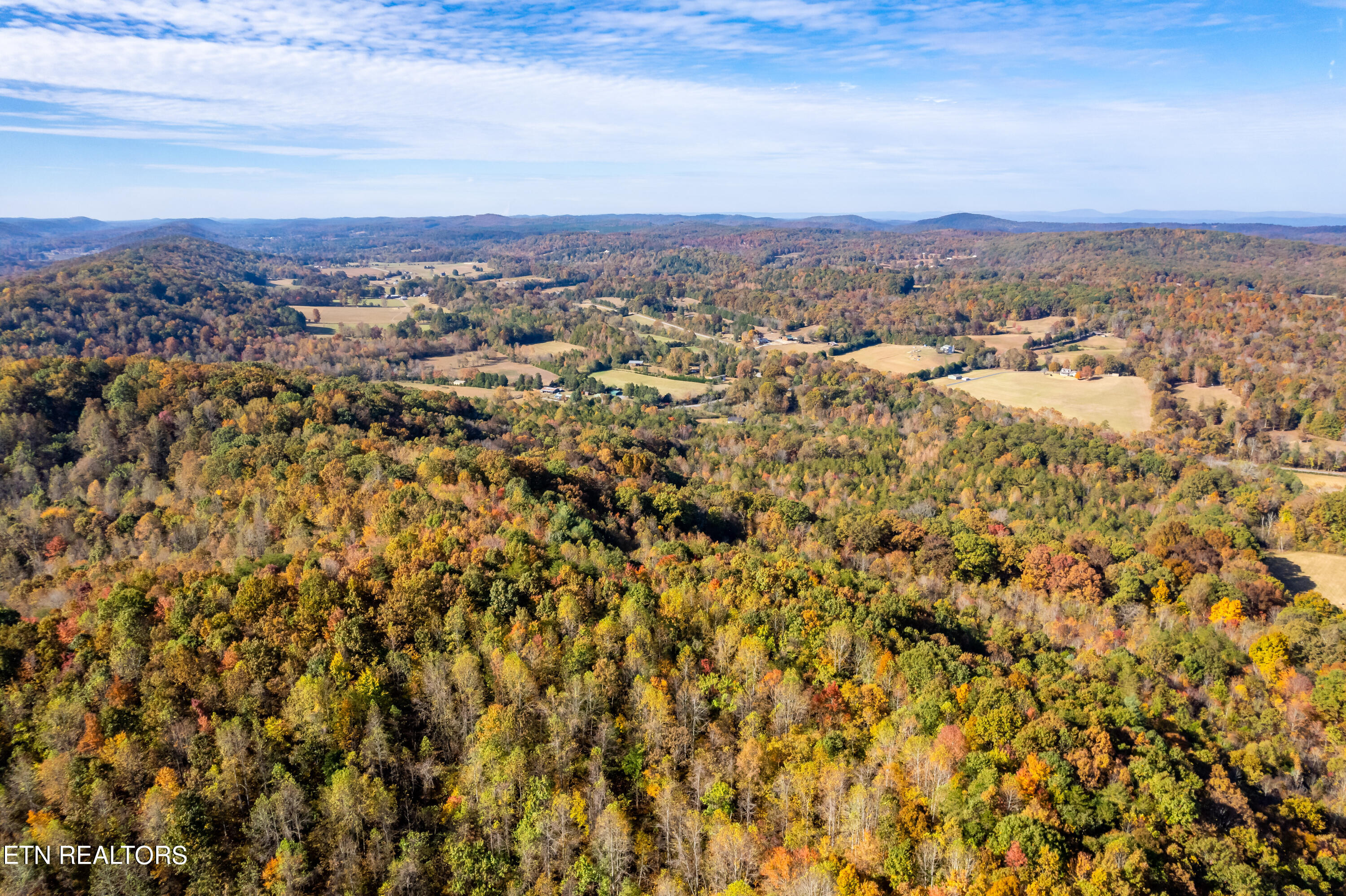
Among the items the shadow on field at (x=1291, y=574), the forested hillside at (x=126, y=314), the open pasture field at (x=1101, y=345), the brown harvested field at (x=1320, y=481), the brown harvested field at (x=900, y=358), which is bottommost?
the shadow on field at (x=1291, y=574)

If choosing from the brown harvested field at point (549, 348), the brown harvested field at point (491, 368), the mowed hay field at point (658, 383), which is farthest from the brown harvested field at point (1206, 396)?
the brown harvested field at point (549, 348)

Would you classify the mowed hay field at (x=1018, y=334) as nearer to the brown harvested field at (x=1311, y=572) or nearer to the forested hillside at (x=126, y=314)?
the brown harvested field at (x=1311, y=572)

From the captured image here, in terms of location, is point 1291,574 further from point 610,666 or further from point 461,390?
point 461,390

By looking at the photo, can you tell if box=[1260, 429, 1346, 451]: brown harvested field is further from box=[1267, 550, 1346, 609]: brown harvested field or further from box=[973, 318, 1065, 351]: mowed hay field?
box=[973, 318, 1065, 351]: mowed hay field

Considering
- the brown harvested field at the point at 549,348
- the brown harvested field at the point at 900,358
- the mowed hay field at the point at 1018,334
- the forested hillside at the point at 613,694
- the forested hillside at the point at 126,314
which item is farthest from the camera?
the brown harvested field at the point at 549,348

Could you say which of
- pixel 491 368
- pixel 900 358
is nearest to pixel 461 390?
pixel 491 368

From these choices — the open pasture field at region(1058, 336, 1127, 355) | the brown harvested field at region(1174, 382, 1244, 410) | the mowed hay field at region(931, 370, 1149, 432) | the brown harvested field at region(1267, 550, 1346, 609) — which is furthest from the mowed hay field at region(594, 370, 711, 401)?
the brown harvested field at region(1267, 550, 1346, 609)
